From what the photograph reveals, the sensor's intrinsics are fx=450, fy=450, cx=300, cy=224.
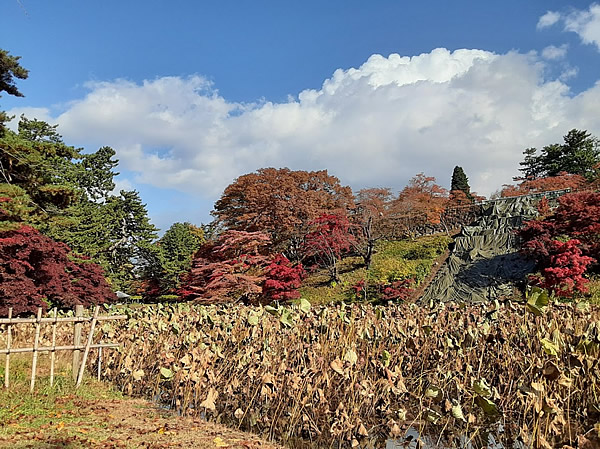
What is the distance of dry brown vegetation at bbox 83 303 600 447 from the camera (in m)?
3.54

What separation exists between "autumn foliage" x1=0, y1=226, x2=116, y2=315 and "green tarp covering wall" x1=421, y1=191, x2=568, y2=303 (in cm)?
1106

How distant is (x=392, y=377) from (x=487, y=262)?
1555 centimetres

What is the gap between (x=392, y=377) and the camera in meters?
3.85

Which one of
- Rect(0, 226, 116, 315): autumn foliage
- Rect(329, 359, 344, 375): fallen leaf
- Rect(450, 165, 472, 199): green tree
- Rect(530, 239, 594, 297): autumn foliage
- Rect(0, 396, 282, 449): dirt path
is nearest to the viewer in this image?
Rect(0, 396, 282, 449): dirt path

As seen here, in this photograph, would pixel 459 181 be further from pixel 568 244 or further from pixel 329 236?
pixel 568 244

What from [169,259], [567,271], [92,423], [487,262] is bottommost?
→ [92,423]

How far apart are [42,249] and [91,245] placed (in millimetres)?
9454

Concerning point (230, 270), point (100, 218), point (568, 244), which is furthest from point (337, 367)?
point (100, 218)

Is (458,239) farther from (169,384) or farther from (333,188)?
(169,384)

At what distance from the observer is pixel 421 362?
179 inches

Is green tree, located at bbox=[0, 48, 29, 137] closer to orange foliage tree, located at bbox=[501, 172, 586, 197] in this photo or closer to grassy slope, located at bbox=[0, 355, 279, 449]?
grassy slope, located at bbox=[0, 355, 279, 449]

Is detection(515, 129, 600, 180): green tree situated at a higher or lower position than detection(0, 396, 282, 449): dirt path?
higher

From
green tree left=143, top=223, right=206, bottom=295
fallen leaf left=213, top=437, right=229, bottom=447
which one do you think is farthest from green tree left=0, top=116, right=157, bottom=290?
fallen leaf left=213, top=437, right=229, bottom=447

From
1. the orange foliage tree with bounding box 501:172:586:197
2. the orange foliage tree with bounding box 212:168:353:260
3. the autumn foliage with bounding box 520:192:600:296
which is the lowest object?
the autumn foliage with bounding box 520:192:600:296
